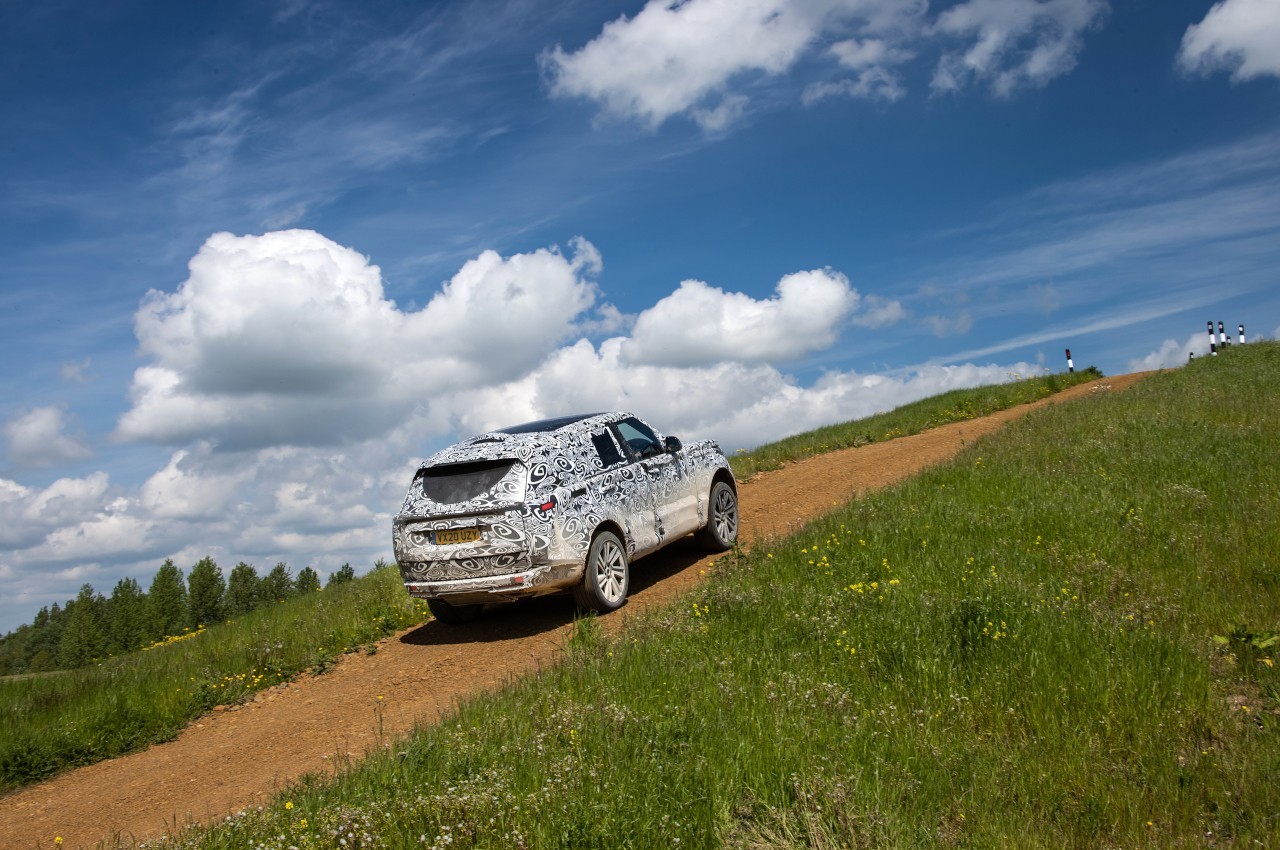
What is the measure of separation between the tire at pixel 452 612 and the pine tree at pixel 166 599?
186 ft

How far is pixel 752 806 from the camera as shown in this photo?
434 centimetres

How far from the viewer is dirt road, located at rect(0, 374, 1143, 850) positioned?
6.26 metres

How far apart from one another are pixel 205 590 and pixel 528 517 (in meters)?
62.1

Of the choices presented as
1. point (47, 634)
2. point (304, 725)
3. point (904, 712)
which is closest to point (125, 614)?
point (47, 634)

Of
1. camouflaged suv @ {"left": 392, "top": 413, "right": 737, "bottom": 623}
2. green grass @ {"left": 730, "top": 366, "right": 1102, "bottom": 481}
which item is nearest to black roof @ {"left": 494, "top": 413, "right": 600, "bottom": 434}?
camouflaged suv @ {"left": 392, "top": 413, "right": 737, "bottom": 623}

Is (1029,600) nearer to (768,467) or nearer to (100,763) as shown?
(100,763)

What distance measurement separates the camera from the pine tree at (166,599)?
59.6 m

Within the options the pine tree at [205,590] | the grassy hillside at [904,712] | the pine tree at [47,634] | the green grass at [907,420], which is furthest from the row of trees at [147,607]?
the grassy hillside at [904,712]

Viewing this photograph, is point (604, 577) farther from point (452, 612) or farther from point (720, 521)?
point (720, 521)

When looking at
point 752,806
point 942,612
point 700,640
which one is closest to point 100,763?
point 700,640

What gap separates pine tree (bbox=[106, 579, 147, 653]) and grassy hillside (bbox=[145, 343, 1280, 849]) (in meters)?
60.5

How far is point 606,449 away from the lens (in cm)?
1005

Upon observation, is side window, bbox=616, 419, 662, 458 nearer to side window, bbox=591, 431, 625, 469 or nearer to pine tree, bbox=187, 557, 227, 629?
side window, bbox=591, 431, 625, 469

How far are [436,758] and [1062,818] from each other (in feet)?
10.9
